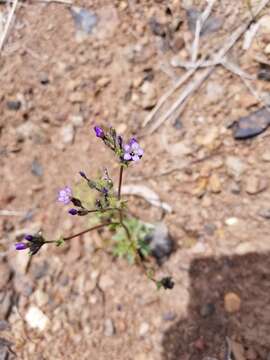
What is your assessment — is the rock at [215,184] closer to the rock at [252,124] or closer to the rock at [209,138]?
the rock at [209,138]

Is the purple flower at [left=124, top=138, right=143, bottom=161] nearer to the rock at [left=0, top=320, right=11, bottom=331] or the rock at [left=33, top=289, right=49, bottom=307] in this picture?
the rock at [left=33, top=289, right=49, bottom=307]

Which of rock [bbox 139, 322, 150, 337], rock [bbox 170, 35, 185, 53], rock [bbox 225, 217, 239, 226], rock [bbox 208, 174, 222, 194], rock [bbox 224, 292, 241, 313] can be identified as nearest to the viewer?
rock [bbox 224, 292, 241, 313]

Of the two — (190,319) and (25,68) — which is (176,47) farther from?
(190,319)

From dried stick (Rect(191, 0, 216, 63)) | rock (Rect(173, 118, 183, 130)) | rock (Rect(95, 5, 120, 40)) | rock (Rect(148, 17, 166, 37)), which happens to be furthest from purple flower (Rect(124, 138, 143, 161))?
rock (Rect(95, 5, 120, 40))

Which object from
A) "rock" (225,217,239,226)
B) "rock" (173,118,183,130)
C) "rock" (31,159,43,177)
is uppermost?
"rock" (173,118,183,130)

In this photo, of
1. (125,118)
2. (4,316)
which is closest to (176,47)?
(125,118)

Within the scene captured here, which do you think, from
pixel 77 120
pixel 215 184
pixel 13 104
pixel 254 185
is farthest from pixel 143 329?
pixel 13 104

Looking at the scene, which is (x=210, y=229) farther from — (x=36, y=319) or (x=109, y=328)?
(x=36, y=319)

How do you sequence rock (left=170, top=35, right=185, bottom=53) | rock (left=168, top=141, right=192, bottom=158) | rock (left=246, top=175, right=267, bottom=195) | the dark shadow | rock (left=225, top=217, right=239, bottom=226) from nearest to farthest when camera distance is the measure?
the dark shadow < rock (left=246, top=175, right=267, bottom=195) < rock (left=225, top=217, right=239, bottom=226) < rock (left=168, top=141, right=192, bottom=158) < rock (left=170, top=35, right=185, bottom=53)
